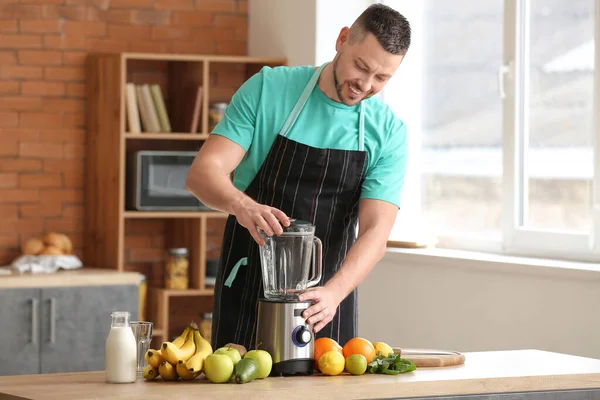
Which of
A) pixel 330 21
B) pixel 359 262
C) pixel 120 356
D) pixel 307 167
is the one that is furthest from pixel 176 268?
pixel 120 356

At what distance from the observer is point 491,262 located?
3.87 metres

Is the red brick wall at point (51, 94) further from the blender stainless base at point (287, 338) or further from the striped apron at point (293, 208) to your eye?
the blender stainless base at point (287, 338)

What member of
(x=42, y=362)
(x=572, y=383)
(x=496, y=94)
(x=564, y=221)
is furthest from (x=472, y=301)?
(x=42, y=362)

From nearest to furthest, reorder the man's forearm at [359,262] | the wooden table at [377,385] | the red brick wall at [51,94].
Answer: the wooden table at [377,385]
the man's forearm at [359,262]
the red brick wall at [51,94]

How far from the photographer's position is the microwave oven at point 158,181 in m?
Result: 4.84

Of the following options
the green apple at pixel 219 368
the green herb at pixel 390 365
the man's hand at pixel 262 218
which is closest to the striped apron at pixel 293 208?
the man's hand at pixel 262 218

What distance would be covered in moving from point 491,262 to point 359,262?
1.44m

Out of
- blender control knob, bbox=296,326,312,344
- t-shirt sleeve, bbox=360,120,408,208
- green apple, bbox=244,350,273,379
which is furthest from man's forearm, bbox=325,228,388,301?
green apple, bbox=244,350,273,379

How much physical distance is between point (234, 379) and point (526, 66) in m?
2.44

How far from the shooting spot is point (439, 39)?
4605mm

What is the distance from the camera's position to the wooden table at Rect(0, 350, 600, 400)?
1.98 meters

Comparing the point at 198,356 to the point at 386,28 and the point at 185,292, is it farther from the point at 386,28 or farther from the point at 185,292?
the point at 185,292

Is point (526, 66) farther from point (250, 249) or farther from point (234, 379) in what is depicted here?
point (234, 379)

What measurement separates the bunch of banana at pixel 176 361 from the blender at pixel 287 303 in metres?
0.17
